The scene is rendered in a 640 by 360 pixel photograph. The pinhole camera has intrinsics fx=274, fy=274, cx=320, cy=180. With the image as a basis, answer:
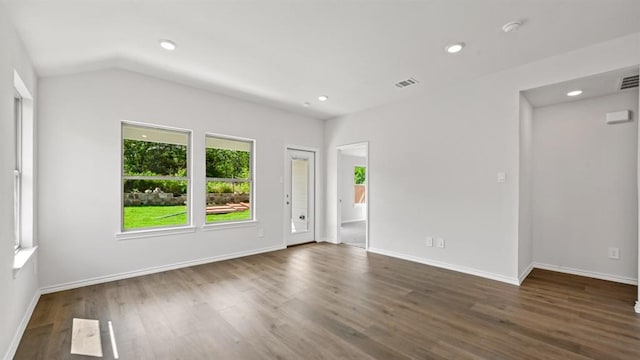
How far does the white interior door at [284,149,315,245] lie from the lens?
5.65 m

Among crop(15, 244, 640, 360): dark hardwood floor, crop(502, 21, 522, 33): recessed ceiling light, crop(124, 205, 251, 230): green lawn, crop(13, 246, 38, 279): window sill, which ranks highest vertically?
crop(502, 21, 522, 33): recessed ceiling light

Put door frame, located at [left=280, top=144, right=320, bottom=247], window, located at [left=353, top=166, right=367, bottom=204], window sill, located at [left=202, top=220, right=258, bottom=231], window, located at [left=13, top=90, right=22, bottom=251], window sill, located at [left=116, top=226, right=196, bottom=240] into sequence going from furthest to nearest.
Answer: window, located at [left=353, top=166, right=367, bottom=204]
door frame, located at [left=280, top=144, right=320, bottom=247]
window sill, located at [left=202, top=220, right=258, bottom=231]
window sill, located at [left=116, top=226, right=196, bottom=240]
window, located at [left=13, top=90, right=22, bottom=251]

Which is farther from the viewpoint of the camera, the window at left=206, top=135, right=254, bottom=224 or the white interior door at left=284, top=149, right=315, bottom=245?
the white interior door at left=284, top=149, right=315, bottom=245

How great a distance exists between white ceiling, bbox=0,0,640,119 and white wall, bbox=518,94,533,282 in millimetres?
869

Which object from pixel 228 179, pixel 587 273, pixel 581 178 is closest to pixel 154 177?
pixel 228 179

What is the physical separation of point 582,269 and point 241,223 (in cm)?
512

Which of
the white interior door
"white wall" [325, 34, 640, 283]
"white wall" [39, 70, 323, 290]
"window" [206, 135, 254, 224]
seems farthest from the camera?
the white interior door

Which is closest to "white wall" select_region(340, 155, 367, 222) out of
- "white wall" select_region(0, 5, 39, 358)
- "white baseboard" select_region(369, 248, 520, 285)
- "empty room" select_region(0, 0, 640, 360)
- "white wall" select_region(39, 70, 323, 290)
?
"empty room" select_region(0, 0, 640, 360)

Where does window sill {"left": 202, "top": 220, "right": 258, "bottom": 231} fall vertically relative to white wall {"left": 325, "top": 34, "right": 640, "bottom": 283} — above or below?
below

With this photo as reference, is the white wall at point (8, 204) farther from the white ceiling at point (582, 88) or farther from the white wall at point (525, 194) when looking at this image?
the white ceiling at point (582, 88)

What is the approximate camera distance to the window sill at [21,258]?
223 cm

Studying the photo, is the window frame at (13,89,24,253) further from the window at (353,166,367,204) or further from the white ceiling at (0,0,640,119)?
the window at (353,166,367,204)

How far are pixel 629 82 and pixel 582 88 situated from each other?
0.39 metres

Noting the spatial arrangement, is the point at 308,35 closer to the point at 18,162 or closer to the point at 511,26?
the point at 511,26
